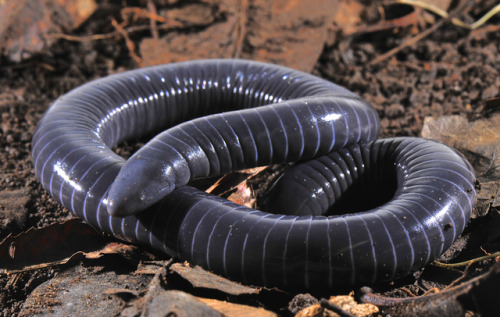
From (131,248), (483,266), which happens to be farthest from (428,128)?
(131,248)

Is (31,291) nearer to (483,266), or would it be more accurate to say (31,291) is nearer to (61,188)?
(61,188)

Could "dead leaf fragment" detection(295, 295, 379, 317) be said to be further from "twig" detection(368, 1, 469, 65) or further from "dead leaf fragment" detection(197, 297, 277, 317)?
"twig" detection(368, 1, 469, 65)

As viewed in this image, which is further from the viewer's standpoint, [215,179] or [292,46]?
[292,46]

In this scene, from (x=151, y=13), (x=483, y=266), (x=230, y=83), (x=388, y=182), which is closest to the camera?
(x=483, y=266)

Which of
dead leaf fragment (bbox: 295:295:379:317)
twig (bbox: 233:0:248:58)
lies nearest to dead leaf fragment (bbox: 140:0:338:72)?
twig (bbox: 233:0:248:58)

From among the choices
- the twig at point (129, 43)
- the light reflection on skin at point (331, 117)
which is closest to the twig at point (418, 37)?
the light reflection on skin at point (331, 117)

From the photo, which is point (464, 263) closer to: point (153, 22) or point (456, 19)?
point (456, 19)
